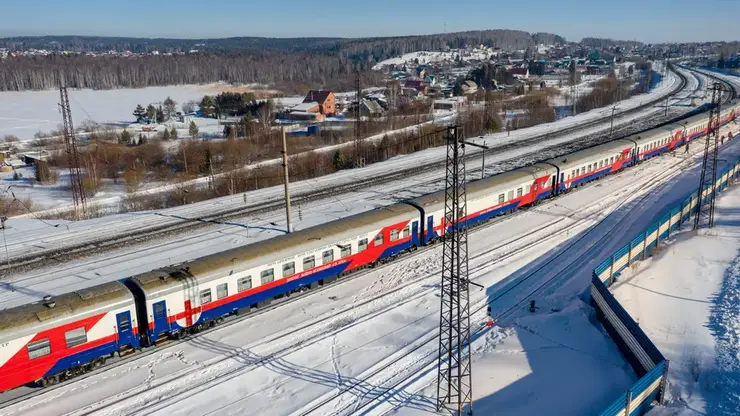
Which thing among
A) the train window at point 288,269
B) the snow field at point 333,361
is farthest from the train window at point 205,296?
the train window at point 288,269

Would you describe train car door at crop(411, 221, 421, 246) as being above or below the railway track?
above

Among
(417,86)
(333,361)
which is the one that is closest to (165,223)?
(333,361)

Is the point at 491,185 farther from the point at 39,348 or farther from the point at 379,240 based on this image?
the point at 39,348

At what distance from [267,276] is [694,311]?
19.2 metres

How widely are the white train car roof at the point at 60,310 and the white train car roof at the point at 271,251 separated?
3.23ft

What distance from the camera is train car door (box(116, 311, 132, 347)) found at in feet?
62.9

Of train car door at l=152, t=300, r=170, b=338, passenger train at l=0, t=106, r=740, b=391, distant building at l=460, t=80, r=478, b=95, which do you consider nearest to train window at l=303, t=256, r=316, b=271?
passenger train at l=0, t=106, r=740, b=391

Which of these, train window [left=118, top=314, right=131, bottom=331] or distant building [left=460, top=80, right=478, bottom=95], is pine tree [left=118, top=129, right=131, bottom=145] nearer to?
train window [left=118, top=314, right=131, bottom=331]

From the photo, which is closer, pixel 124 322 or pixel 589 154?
pixel 124 322

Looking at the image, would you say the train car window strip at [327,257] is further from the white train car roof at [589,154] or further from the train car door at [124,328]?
the white train car roof at [589,154]

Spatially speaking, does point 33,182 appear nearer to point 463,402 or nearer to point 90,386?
point 90,386

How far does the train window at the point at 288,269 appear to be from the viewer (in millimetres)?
23859

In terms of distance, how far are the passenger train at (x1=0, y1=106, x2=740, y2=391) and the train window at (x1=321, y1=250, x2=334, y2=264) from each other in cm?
5

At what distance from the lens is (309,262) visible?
81.3ft
